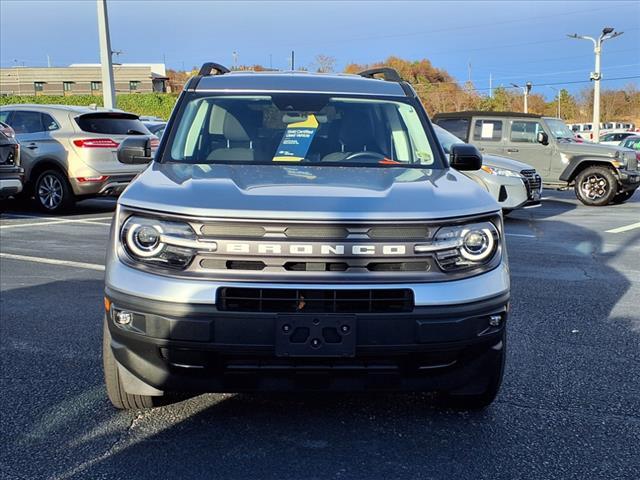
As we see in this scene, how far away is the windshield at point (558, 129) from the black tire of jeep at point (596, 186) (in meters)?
0.90

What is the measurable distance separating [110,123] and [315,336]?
987 cm

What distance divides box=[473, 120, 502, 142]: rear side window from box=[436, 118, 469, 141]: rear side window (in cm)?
20

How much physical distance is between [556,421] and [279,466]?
1496mm

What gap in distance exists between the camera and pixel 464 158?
4.35 meters

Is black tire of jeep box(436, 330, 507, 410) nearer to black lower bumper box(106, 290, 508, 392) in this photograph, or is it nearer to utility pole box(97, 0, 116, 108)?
black lower bumper box(106, 290, 508, 392)

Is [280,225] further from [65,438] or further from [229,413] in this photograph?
[65,438]

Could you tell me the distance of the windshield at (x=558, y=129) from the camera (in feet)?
47.0

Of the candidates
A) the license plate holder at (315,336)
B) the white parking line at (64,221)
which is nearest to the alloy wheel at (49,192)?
the white parking line at (64,221)

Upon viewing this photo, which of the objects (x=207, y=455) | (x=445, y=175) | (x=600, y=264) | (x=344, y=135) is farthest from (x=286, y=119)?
(x=600, y=264)

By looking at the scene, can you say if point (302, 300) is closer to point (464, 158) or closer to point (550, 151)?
point (464, 158)

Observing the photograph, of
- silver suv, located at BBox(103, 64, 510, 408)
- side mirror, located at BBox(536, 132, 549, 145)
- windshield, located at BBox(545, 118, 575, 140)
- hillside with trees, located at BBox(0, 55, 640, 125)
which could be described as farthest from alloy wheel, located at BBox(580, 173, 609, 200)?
hillside with trees, located at BBox(0, 55, 640, 125)

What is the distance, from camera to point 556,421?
3.49 meters

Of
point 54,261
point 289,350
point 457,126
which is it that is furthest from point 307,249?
point 457,126

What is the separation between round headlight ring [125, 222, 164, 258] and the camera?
2.97 meters
